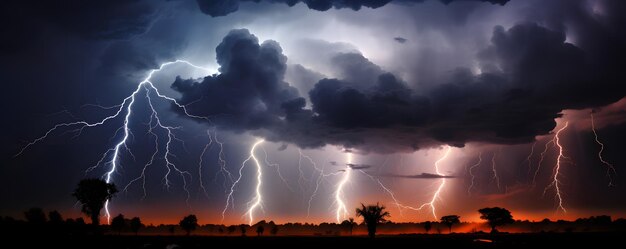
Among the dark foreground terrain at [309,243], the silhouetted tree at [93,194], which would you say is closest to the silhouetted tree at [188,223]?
the silhouetted tree at [93,194]

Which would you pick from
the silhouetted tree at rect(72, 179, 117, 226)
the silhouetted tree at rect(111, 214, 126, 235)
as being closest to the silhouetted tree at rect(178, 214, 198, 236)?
the silhouetted tree at rect(111, 214, 126, 235)

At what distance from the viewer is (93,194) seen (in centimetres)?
6850

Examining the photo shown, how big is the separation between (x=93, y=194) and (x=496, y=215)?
4032 inches

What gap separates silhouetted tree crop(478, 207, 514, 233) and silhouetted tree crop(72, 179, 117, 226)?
3906 inches

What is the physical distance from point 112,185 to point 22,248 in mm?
Result: 43081

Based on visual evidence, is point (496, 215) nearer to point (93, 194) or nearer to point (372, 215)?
point (372, 215)

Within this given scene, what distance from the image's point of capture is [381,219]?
80312 mm

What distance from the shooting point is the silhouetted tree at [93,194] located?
2699 inches

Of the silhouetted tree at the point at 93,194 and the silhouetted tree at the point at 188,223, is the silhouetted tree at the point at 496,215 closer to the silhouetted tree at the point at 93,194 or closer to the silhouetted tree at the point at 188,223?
the silhouetted tree at the point at 188,223

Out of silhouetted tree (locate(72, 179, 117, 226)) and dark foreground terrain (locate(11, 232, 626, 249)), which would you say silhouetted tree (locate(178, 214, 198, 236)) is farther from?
dark foreground terrain (locate(11, 232, 626, 249))

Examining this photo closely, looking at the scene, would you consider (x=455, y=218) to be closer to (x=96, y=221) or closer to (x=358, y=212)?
(x=358, y=212)

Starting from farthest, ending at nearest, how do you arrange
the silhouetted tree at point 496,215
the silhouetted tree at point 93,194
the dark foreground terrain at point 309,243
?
the silhouetted tree at point 496,215, the silhouetted tree at point 93,194, the dark foreground terrain at point 309,243

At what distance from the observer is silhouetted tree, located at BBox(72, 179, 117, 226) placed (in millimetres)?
68562

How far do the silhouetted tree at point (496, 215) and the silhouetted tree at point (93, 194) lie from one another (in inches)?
3906
